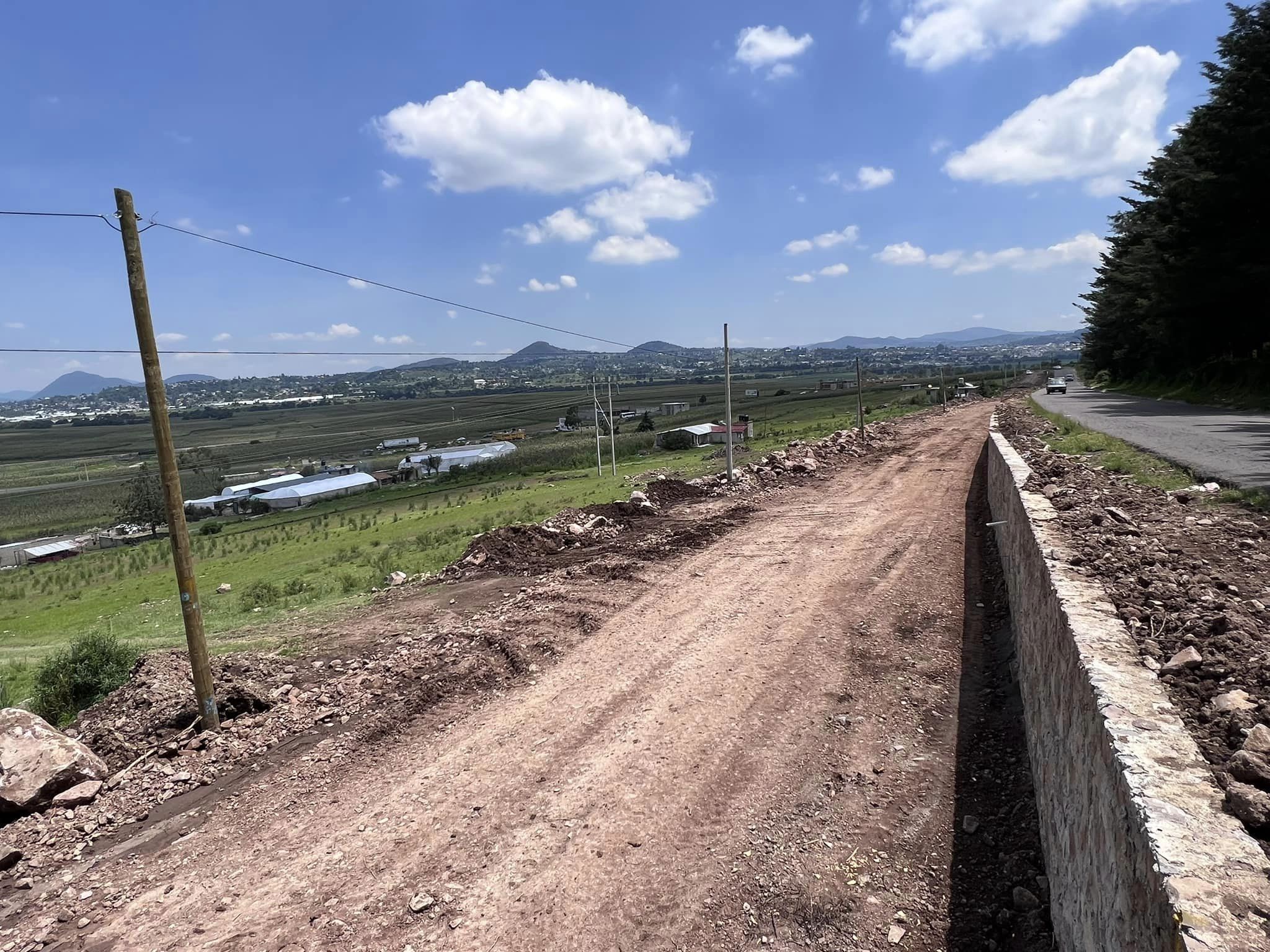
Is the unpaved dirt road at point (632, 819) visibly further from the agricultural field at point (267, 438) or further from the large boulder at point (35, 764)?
the agricultural field at point (267, 438)

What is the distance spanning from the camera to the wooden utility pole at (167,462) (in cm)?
723

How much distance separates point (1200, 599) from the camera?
175 inches

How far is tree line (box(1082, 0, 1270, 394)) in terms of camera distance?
914 inches

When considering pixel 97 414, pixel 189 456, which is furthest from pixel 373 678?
pixel 97 414

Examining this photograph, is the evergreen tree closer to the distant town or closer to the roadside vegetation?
the distant town

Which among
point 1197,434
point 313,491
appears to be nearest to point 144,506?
point 313,491

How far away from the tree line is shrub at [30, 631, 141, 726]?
31.9m

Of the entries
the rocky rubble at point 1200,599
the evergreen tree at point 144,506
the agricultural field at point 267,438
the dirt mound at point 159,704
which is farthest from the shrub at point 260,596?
the evergreen tree at point 144,506

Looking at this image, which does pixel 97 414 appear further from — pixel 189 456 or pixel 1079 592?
pixel 1079 592

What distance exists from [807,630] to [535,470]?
43.9 meters

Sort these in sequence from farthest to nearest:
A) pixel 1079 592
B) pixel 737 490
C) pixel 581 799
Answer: pixel 737 490 → pixel 581 799 → pixel 1079 592

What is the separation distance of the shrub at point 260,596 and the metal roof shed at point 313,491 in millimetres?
58555

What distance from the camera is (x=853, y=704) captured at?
6730 mm

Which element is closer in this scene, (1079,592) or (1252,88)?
(1079,592)
